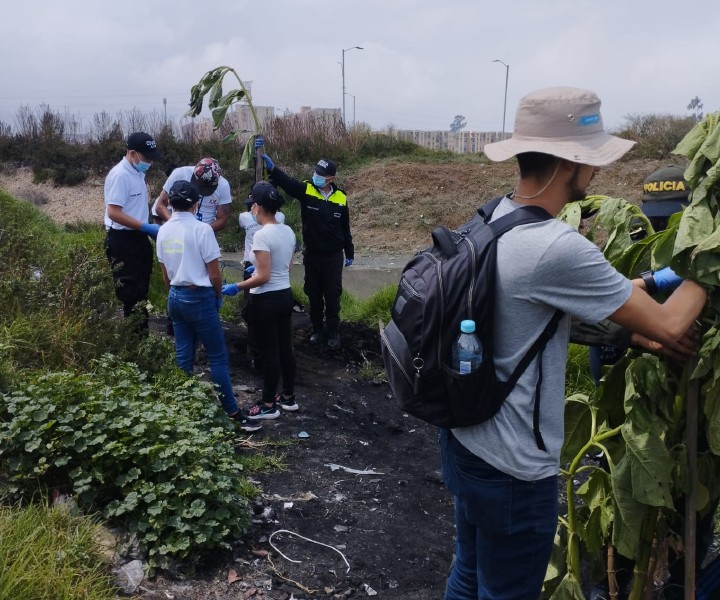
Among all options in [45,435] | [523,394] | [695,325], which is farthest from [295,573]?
[695,325]

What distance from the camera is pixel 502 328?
212cm

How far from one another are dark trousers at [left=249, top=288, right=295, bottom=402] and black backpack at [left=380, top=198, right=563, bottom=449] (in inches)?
138

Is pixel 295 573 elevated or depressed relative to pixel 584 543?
depressed

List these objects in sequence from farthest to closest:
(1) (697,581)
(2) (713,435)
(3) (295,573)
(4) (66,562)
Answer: (3) (295,573) → (4) (66,562) → (1) (697,581) → (2) (713,435)

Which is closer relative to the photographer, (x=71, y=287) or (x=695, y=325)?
(x=695, y=325)

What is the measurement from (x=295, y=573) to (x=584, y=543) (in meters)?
1.47

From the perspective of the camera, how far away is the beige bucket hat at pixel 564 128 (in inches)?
82.2

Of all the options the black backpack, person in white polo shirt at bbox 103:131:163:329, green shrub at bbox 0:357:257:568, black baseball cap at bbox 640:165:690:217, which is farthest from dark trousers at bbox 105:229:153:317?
the black backpack

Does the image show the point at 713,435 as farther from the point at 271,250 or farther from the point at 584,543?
the point at 271,250

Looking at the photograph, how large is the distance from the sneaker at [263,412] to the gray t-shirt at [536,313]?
12.1 feet

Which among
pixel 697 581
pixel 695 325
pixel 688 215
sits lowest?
pixel 697 581

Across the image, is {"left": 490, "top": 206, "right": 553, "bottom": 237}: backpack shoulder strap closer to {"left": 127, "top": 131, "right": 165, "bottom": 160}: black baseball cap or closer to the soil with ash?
the soil with ash

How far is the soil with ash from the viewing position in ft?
11.9

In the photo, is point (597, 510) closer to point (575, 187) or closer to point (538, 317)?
point (538, 317)
